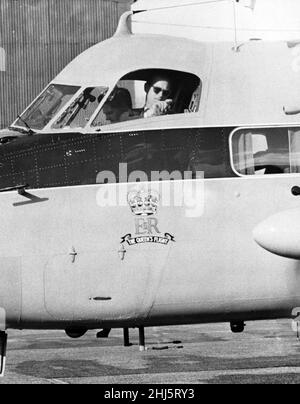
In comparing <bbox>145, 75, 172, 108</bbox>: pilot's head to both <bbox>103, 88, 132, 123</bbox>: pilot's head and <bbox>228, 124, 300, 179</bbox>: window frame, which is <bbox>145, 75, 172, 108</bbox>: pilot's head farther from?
<bbox>228, 124, 300, 179</bbox>: window frame

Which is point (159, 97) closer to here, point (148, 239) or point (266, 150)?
point (266, 150)

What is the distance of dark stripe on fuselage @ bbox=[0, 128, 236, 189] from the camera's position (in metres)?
9.84

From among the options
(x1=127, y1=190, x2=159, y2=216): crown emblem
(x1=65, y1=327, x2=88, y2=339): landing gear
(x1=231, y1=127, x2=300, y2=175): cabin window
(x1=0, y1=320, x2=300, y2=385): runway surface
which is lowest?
(x1=0, y1=320, x2=300, y2=385): runway surface

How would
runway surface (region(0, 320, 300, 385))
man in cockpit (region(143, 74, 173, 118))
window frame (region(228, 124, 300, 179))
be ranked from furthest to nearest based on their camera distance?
1. runway surface (region(0, 320, 300, 385))
2. man in cockpit (region(143, 74, 173, 118))
3. window frame (region(228, 124, 300, 179))

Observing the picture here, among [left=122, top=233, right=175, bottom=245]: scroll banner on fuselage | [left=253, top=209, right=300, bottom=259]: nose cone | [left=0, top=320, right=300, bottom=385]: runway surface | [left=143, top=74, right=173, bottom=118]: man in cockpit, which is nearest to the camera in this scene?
[left=253, top=209, right=300, bottom=259]: nose cone

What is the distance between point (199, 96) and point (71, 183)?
5.27ft

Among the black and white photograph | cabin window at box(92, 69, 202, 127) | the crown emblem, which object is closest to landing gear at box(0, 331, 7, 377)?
the black and white photograph

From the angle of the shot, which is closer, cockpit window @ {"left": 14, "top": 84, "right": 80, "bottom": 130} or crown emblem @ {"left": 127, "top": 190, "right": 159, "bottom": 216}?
crown emblem @ {"left": 127, "top": 190, "right": 159, "bottom": 216}

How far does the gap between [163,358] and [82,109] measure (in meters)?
9.33

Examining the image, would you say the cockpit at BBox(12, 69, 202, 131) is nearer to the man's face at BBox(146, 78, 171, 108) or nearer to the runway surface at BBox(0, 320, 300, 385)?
the man's face at BBox(146, 78, 171, 108)

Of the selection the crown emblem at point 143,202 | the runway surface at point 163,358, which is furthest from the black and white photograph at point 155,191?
the runway surface at point 163,358

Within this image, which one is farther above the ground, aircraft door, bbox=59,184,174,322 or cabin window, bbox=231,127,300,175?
cabin window, bbox=231,127,300,175
